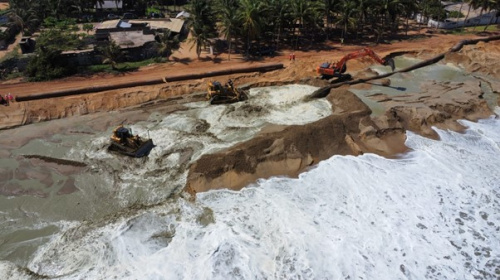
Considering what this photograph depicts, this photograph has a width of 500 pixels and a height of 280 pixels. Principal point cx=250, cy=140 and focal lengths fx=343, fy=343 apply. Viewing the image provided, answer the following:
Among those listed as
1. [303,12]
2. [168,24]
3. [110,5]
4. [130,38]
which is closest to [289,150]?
[303,12]

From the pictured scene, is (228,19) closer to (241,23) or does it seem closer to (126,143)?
(241,23)

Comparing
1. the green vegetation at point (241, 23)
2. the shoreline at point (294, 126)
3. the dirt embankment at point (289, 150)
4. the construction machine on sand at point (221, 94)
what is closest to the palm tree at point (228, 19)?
the green vegetation at point (241, 23)

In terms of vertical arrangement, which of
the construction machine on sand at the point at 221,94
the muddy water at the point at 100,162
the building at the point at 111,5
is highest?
the building at the point at 111,5

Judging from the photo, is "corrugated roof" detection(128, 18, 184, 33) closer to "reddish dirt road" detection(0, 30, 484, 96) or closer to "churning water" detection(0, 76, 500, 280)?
"reddish dirt road" detection(0, 30, 484, 96)

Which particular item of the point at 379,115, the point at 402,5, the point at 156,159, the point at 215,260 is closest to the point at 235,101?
the point at 156,159

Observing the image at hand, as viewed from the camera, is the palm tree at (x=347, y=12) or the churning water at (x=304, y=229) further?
the palm tree at (x=347, y=12)

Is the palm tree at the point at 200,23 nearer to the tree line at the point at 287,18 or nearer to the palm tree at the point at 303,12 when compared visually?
the tree line at the point at 287,18

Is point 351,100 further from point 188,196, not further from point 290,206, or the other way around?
point 188,196
